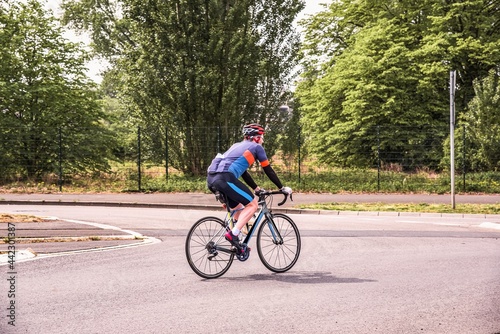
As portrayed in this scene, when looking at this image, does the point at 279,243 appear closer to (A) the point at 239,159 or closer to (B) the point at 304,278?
(B) the point at 304,278

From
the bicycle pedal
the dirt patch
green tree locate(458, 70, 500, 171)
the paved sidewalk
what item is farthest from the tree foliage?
the bicycle pedal

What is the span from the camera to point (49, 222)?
1271 cm

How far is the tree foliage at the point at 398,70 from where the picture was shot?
2934cm

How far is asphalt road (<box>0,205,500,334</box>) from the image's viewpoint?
17.3 ft

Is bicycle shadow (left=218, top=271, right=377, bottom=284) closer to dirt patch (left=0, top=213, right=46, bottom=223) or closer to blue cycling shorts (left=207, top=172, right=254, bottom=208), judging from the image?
blue cycling shorts (left=207, top=172, right=254, bottom=208)

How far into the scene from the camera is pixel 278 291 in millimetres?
6598

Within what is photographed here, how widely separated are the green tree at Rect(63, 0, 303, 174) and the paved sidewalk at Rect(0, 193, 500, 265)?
4615 millimetres

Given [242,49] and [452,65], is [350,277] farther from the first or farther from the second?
[452,65]

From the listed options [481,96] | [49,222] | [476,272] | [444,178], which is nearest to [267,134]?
[444,178]

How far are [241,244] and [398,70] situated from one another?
23.7 m

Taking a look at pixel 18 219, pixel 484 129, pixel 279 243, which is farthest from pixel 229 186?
pixel 484 129

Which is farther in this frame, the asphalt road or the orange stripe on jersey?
the orange stripe on jersey

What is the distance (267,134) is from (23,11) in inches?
418

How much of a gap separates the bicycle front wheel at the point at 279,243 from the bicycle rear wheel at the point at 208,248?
1.51 ft
